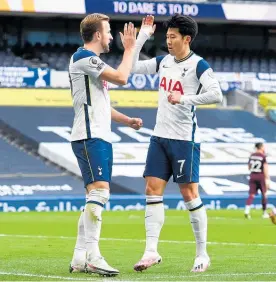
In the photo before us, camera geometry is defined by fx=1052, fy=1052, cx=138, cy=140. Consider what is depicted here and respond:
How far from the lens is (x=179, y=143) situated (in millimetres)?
10445

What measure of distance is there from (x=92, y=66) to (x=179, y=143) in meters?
1.20

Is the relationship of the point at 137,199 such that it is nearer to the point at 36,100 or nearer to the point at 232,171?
the point at 232,171

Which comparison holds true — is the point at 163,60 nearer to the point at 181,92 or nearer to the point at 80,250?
the point at 181,92

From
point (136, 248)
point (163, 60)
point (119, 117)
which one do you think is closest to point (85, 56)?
point (119, 117)

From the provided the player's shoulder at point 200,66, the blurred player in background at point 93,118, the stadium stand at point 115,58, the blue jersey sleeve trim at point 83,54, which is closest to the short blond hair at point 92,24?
the blurred player in background at point 93,118

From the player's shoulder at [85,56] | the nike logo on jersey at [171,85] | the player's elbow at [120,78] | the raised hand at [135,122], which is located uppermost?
the player's shoulder at [85,56]

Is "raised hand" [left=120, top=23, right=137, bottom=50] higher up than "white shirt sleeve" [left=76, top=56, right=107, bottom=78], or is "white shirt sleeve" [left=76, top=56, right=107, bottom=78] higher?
"raised hand" [left=120, top=23, right=137, bottom=50]

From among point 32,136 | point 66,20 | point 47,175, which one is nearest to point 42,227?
point 47,175

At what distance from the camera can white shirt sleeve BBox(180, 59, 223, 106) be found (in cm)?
1009

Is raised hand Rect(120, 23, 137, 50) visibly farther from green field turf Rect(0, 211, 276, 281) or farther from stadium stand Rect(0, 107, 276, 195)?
stadium stand Rect(0, 107, 276, 195)

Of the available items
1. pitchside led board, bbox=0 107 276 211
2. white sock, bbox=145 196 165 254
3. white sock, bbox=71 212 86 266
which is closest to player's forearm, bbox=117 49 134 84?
white sock, bbox=145 196 165 254

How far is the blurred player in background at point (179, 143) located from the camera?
1040 centimetres

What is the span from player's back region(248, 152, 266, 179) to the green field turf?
4.69ft

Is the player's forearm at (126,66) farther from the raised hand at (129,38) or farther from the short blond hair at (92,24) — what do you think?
the short blond hair at (92,24)
